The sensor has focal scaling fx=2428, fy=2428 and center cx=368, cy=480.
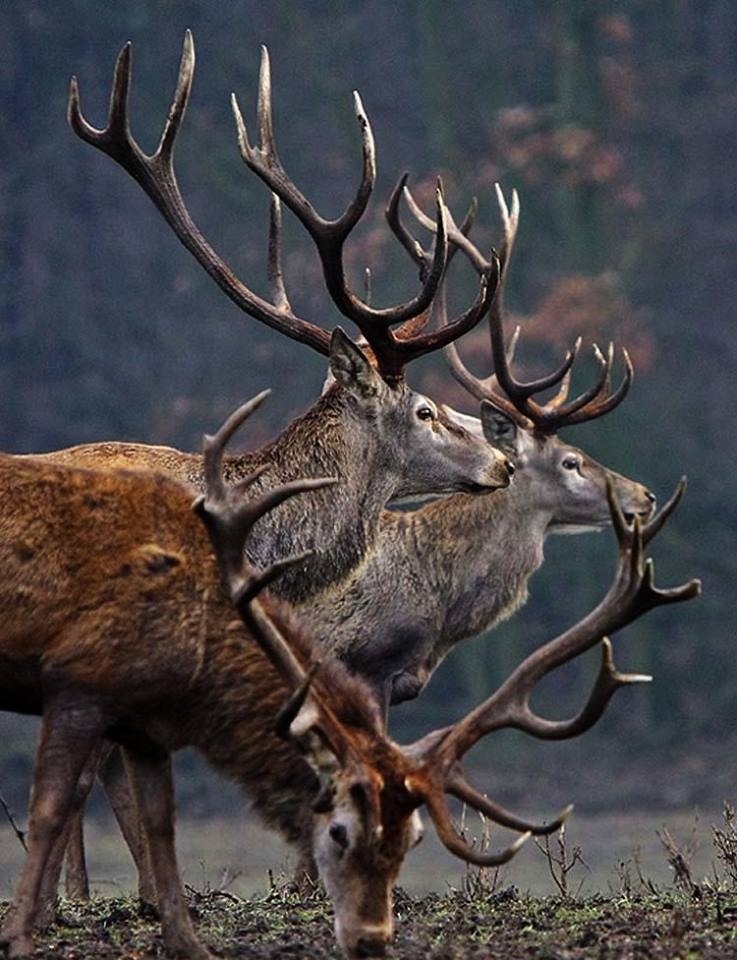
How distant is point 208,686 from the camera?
5785 mm

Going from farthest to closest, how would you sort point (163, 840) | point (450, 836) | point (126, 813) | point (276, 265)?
point (276, 265) → point (126, 813) → point (163, 840) → point (450, 836)

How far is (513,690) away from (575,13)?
1445 centimetres

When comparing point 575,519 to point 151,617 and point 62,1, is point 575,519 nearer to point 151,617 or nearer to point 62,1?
point 151,617

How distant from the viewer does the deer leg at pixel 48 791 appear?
18.8 ft

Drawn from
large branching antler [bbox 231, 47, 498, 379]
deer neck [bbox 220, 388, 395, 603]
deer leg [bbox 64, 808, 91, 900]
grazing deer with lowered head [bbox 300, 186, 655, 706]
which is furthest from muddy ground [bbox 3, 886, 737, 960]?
large branching antler [bbox 231, 47, 498, 379]

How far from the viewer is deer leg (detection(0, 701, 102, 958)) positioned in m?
5.72

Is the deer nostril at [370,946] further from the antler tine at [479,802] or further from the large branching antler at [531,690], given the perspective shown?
the antler tine at [479,802]

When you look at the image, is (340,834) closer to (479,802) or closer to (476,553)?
(479,802)

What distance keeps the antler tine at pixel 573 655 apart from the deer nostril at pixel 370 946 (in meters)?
0.44

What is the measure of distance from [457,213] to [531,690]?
1348 centimetres

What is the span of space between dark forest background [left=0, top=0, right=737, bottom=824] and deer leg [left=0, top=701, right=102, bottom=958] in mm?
12033

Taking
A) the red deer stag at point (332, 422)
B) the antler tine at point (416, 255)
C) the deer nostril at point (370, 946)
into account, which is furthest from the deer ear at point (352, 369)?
the deer nostril at point (370, 946)

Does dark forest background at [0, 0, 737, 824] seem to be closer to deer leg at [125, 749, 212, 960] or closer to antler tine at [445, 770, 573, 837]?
deer leg at [125, 749, 212, 960]

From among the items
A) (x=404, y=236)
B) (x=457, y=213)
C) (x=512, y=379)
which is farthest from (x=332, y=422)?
(x=457, y=213)
